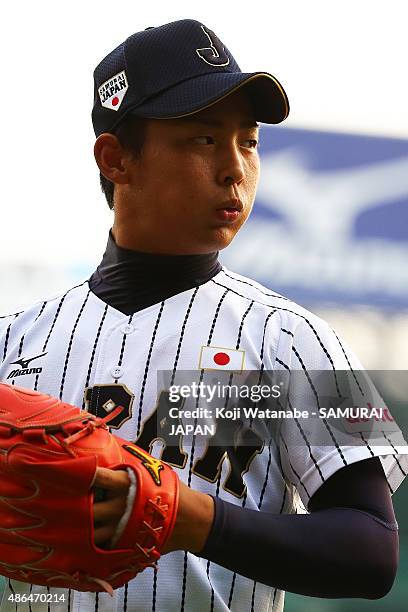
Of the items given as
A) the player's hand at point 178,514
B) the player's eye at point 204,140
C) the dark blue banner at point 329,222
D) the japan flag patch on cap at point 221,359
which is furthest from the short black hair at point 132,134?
the dark blue banner at point 329,222

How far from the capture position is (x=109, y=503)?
1.22m

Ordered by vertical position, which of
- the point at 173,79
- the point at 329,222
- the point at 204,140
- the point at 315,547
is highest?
the point at 329,222

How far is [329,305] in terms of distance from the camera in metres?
4.76

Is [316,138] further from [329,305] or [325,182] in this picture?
[329,305]

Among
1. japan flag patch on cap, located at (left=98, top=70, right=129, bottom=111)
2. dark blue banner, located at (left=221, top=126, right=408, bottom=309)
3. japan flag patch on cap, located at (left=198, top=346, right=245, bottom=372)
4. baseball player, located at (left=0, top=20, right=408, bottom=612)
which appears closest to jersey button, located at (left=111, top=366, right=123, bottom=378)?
baseball player, located at (left=0, top=20, right=408, bottom=612)

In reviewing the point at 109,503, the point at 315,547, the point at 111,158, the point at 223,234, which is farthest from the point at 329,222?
the point at 109,503

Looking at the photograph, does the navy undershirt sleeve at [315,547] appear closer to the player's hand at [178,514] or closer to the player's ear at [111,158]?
the player's hand at [178,514]

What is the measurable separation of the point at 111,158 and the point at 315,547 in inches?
32.5

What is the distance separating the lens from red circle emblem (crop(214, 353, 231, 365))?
1.57 meters

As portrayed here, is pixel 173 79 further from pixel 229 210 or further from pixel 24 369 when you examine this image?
pixel 24 369

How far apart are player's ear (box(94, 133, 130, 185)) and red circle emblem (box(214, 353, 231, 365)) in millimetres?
384

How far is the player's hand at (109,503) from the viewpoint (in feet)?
3.95

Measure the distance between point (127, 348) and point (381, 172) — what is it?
13.9 feet

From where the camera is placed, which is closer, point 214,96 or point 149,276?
point 214,96
